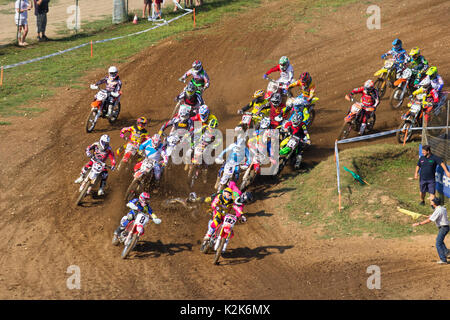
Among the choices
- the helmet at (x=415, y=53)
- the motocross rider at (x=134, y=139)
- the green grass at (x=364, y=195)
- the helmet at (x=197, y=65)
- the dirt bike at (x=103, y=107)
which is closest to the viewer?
the green grass at (x=364, y=195)

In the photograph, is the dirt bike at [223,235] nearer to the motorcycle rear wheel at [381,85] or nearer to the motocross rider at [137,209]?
the motocross rider at [137,209]

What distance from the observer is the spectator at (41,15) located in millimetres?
29234

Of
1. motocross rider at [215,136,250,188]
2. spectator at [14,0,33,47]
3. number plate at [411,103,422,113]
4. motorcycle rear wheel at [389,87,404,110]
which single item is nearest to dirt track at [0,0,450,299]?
motorcycle rear wheel at [389,87,404,110]

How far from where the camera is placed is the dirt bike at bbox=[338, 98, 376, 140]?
2044 centimetres

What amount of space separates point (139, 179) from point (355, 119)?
27.3 feet

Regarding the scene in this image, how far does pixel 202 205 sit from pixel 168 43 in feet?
47.4

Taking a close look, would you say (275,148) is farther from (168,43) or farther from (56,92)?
(168,43)

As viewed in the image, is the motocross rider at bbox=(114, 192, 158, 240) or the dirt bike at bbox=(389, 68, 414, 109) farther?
the dirt bike at bbox=(389, 68, 414, 109)

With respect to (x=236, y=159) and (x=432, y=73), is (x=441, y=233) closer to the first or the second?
(x=236, y=159)

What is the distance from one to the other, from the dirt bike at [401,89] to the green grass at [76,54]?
41.1ft

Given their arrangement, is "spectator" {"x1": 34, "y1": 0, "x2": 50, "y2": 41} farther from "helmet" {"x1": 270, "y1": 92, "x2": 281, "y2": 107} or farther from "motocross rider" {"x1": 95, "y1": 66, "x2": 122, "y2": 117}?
"helmet" {"x1": 270, "y1": 92, "x2": 281, "y2": 107}

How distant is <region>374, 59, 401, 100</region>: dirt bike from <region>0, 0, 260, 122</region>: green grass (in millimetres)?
11726

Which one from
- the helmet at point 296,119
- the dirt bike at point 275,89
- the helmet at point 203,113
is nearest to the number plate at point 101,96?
the helmet at point 203,113

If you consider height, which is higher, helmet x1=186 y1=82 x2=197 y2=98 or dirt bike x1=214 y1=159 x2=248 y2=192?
helmet x1=186 y1=82 x2=197 y2=98
